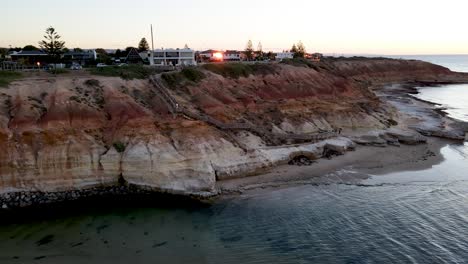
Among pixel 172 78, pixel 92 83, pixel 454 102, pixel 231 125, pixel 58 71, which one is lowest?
pixel 454 102

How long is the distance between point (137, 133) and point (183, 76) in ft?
55.8

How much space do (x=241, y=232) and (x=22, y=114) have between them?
23625mm

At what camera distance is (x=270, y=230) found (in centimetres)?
2644

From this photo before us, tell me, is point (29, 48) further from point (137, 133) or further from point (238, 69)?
point (137, 133)

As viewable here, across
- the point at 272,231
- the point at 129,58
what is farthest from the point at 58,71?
the point at 272,231

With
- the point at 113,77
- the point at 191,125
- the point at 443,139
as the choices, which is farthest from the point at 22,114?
the point at 443,139

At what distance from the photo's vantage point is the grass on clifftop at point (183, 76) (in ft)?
159

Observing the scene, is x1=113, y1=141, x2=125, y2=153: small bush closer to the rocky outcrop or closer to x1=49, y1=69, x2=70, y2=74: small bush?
x1=49, y1=69, x2=70, y2=74: small bush

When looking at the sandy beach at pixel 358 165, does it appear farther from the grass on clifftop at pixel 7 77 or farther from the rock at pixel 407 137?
the grass on clifftop at pixel 7 77

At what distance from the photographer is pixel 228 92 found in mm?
50438

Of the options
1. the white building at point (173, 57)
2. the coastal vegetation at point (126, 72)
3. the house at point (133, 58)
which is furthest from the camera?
the house at point (133, 58)

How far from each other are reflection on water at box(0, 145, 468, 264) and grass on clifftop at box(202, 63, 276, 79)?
89.9 feet

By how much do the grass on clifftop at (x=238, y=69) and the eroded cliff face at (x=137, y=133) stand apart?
451cm

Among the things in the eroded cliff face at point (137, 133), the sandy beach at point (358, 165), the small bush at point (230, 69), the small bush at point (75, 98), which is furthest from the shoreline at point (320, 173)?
the small bush at point (230, 69)
